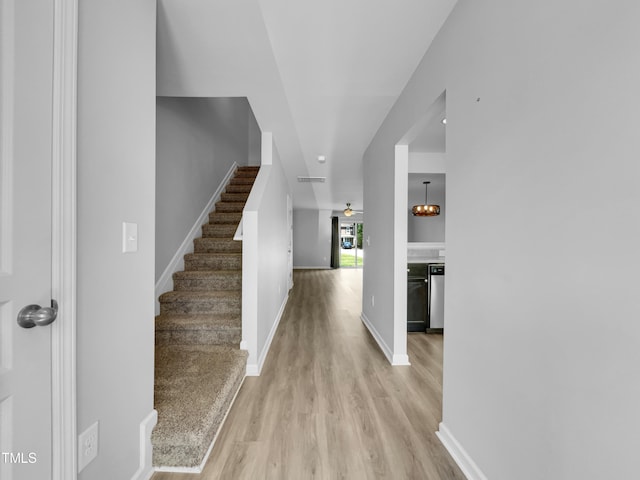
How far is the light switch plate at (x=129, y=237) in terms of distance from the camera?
1236 mm

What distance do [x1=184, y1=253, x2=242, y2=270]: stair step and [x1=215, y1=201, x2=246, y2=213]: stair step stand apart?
1.06 meters

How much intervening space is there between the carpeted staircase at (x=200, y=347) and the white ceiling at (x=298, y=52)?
161 centimetres

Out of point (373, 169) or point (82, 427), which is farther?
point (373, 169)

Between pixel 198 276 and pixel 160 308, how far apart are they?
0.46 meters

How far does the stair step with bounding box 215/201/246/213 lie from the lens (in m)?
4.27

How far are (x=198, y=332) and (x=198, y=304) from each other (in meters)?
0.33

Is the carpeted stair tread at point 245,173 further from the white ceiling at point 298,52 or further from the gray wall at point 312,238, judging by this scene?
the gray wall at point 312,238

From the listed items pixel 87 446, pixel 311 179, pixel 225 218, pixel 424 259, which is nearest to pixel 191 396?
pixel 87 446

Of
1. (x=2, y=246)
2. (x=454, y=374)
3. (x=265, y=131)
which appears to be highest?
(x=265, y=131)

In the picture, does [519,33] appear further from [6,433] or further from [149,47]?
[6,433]

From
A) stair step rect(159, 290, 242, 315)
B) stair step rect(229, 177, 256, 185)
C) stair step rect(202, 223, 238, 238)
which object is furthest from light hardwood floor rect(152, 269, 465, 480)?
stair step rect(229, 177, 256, 185)

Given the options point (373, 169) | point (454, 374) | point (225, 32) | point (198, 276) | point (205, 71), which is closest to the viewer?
point (454, 374)

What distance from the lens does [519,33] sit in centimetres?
112

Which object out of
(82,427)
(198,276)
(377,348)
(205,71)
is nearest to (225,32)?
(205,71)
